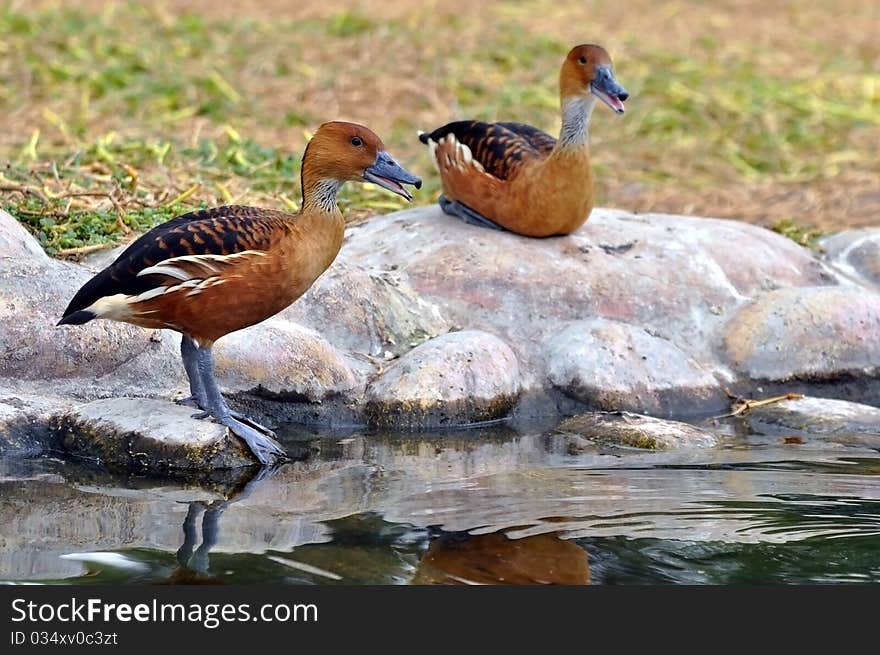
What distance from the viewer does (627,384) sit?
24.9 feet

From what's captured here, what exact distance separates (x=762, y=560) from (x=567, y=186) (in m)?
3.52

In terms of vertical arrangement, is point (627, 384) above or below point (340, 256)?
below

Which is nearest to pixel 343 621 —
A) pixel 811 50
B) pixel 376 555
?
pixel 376 555

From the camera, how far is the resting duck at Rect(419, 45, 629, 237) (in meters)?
8.38

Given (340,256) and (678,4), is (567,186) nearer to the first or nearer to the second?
(340,256)

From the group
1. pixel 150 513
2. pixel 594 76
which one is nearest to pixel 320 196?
pixel 150 513

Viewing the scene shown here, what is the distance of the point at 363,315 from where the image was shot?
7758 millimetres

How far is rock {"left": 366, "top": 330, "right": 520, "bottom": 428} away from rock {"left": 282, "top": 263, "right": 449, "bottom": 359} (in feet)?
0.89

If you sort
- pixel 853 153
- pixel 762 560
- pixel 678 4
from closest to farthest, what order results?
pixel 762 560, pixel 853 153, pixel 678 4

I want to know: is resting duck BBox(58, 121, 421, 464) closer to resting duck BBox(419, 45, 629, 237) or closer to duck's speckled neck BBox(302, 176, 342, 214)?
duck's speckled neck BBox(302, 176, 342, 214)

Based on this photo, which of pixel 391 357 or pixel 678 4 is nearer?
pixel 391 357

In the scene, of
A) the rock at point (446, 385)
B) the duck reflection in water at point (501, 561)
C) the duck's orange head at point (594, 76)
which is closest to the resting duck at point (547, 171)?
the duck's orange head at point (594, 76)

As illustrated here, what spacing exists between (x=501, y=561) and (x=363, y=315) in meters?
2.73

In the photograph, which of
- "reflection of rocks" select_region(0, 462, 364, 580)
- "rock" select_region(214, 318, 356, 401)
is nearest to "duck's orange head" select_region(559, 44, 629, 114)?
"rock" select_region(214, 318, 356, 401)
